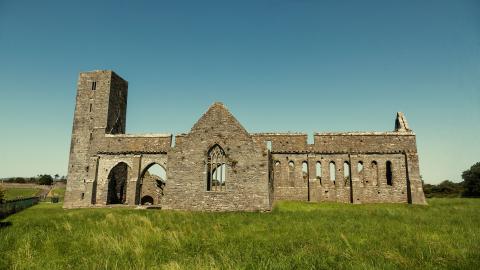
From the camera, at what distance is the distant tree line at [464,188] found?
5406 centimetres

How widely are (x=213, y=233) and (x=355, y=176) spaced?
81.6ft

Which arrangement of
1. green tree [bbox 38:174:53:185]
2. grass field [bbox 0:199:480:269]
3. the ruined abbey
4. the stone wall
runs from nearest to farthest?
grass field [bbox 0:199:480:269] → the stone wall → the ruined abbey → green tree [bbox 38:174:53:185]

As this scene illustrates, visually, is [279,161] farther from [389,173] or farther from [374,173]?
[389,173]

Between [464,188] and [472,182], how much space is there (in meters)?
1.78

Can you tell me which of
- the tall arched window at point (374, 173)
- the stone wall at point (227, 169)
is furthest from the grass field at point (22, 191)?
the tall arched window at point (374, 173)

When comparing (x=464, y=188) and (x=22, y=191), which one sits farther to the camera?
(x=22, y=191)

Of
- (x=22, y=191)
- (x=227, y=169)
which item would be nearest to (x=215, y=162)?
(x=227, y=169)

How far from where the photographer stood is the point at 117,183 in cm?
3491

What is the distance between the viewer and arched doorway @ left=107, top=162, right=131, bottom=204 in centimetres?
3316

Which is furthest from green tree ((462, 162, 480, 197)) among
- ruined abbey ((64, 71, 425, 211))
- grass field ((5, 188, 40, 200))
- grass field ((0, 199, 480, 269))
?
grass field ((5, 188, 40, 200))

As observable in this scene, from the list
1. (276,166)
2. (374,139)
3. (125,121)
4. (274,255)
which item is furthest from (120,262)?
(125,121)

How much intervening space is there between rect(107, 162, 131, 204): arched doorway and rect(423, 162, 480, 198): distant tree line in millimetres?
52048

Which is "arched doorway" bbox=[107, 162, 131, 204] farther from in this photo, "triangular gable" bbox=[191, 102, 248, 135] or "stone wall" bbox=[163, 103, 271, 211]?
"triangular gable" bbox=[191, 102, 248, 135]

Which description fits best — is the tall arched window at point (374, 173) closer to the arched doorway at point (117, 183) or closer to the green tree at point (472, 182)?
the arched doorway at point (117, 183)
